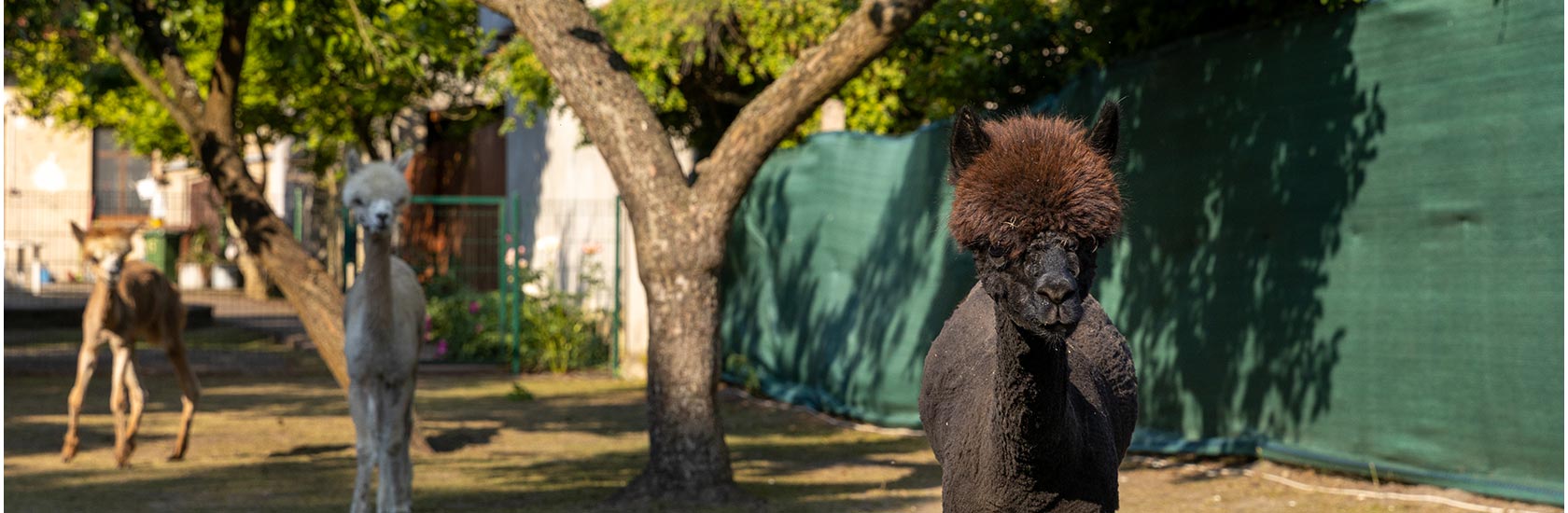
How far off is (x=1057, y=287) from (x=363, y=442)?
18.7 ft

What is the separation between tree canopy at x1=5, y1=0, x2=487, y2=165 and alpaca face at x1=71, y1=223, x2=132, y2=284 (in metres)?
1.32

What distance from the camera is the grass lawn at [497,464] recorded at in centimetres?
788

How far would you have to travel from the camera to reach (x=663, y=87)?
45.6 feet

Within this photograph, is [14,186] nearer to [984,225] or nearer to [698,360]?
[698,360]

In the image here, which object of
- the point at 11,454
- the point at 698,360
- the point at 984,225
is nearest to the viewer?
the point at 984,225

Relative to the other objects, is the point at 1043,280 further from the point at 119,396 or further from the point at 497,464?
the point at 119,396

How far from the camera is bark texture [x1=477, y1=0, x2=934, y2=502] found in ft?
24.8

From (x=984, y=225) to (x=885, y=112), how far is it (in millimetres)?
10130

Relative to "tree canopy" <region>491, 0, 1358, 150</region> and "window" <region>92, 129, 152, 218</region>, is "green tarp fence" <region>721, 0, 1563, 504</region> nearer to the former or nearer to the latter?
"tree canopy" <region>491, 0, 1358, 150</region>

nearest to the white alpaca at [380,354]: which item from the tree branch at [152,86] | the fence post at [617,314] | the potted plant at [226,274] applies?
the tree branch at [152,86]

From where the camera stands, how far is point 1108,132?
3.34 meters

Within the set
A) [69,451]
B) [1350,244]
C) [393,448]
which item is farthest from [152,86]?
[1350,244]

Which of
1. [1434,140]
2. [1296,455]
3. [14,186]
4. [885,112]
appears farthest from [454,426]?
[14,186]

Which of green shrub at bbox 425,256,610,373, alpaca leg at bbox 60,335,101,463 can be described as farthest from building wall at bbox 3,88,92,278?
alpaca leg at bbox 60,335,101,463
